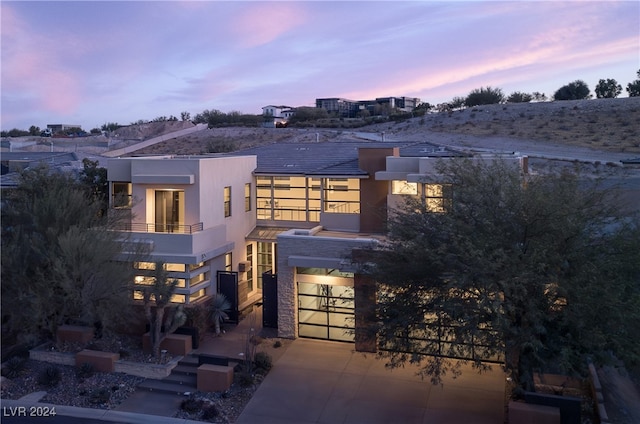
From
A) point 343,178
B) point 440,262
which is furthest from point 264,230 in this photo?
point 440,262

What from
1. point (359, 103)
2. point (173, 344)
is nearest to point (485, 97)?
point (359, 103)

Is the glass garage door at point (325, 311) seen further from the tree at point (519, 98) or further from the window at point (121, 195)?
the tree at point (519, 98)

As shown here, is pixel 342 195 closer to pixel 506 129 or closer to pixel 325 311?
pixel 325 311

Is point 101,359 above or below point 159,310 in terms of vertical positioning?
below

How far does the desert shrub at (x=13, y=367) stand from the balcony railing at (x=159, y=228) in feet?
19.0

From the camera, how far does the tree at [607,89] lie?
75562mm

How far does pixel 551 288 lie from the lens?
12.8 m

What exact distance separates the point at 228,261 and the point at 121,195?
490 centimetres

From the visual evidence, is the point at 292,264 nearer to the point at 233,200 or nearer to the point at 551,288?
the point at 233,200

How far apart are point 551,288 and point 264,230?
15275 millimetres

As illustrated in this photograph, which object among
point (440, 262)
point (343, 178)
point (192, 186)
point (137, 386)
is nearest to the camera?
point (440, 262)

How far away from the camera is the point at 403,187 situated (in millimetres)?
23016

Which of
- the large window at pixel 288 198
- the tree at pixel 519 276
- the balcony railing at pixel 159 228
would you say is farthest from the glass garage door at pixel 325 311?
the large window at pixel 288 198

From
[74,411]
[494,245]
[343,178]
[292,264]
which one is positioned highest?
[343,178]
